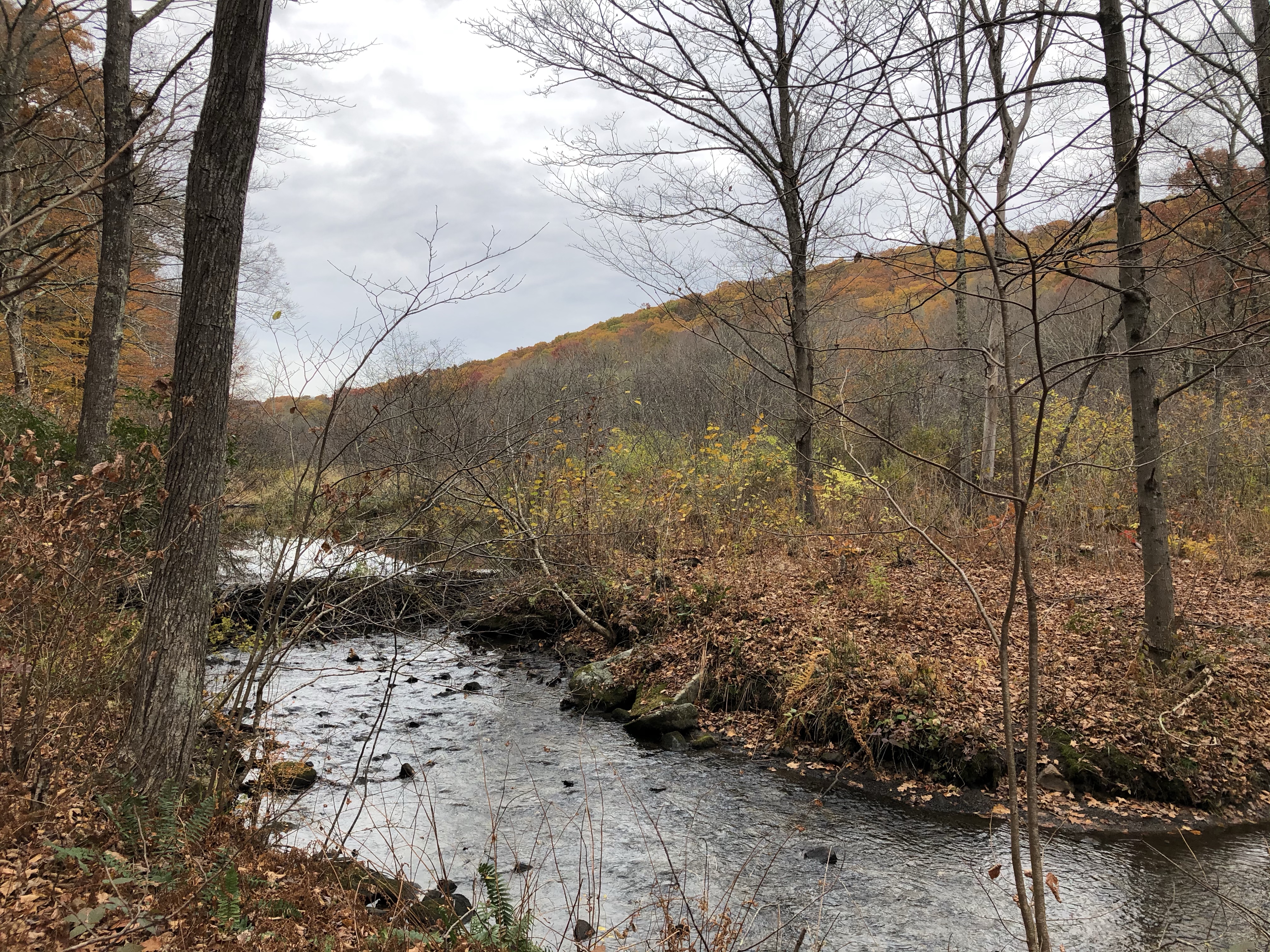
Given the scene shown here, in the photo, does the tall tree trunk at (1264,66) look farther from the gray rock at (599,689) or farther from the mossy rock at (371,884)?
the mossy rock at (371,884)

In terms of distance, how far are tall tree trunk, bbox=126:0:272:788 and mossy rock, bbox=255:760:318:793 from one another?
0.66 m

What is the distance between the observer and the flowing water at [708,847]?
4.50m

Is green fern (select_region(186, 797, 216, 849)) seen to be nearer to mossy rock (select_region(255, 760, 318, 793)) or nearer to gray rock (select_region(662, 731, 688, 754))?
mossy rock (select_region(255, 760, 318, 793))

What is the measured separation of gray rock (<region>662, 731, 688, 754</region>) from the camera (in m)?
7.43

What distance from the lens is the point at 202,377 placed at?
4.29 metres

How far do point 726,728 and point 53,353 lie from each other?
63.9 feet

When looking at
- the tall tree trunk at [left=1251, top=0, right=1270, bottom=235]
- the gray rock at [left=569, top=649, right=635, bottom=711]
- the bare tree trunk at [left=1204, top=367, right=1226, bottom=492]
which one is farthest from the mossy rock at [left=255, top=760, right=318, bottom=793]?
the bare tree trunk at [left=1204, top=367, right=1226, bottom=492]

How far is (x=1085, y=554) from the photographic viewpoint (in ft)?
32.5

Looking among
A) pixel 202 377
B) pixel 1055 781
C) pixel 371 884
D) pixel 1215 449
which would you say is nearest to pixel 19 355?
pixel 202 377

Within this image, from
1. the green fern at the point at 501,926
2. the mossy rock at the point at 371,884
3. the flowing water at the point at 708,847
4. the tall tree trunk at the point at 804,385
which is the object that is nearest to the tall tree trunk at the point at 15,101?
the green fern at the point at 501,926

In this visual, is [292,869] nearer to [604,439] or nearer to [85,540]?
[85,540]

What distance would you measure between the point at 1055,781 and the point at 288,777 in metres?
6.15

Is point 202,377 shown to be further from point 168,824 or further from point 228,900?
point 228,900

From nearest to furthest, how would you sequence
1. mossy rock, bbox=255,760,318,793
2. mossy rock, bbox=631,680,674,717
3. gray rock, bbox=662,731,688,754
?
mossy rock, bbox=255,760,318,793 < gray rock, bbox=662,731,688,754 < mossy rock, bbox=631,680,674,717
